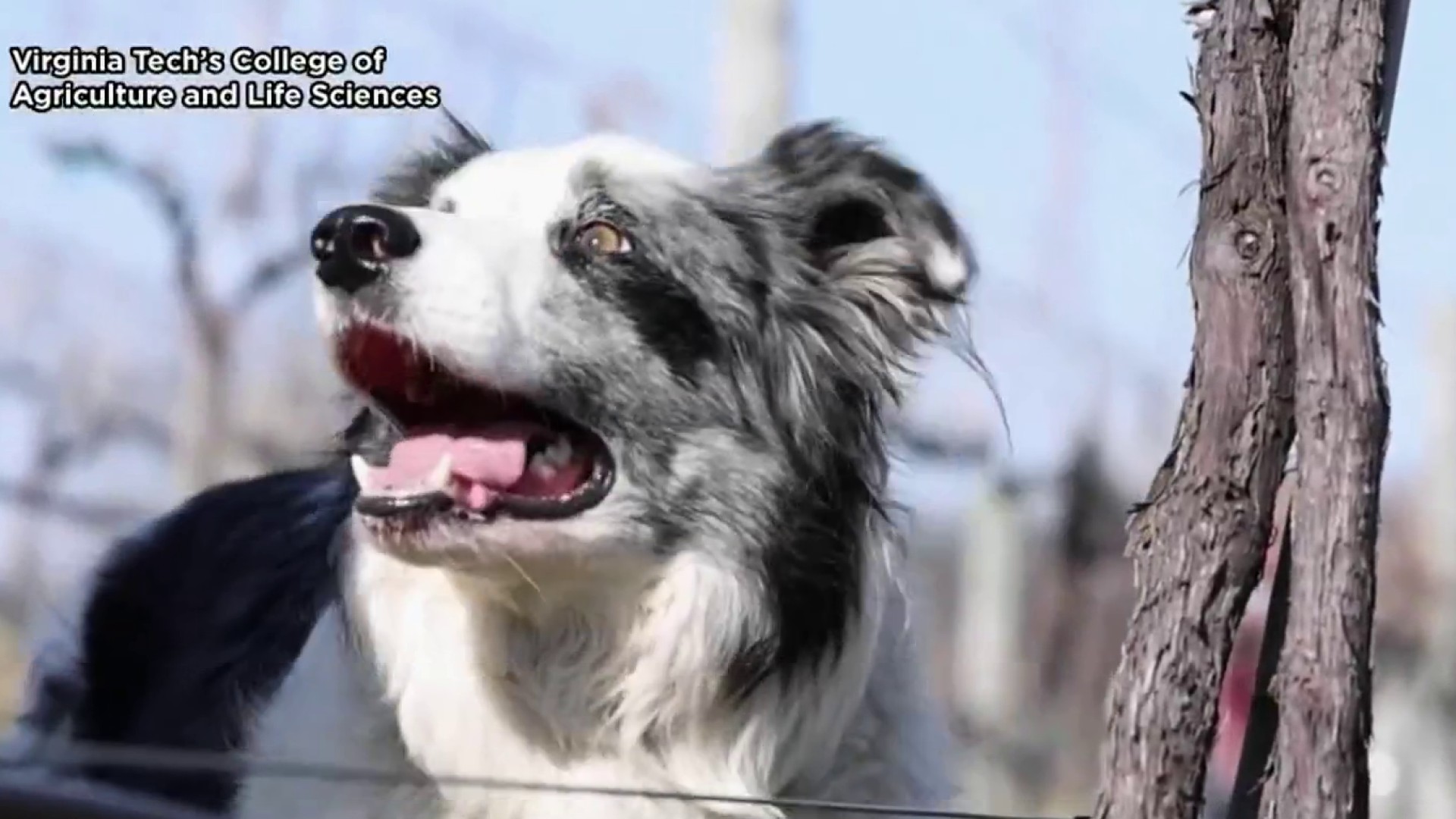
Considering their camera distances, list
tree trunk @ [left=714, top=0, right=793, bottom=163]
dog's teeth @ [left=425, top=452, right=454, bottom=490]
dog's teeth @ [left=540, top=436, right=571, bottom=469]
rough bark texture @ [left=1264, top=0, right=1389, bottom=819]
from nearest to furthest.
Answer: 1. rough bark texture @ [left=1264, top=0, right=1389, bottom=819]
2. dog's teeth @ [left=425, top=452, right=454, bottom=490]
3. dog's teeth @ [left=540, top=436, right=571, bottom=469]
4. tree trunk @ [left=714, top=0, right=793, bottom=163]

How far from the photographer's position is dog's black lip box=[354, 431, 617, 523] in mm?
2838

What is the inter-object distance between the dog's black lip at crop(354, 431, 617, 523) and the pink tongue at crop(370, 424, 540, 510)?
0.06 ft

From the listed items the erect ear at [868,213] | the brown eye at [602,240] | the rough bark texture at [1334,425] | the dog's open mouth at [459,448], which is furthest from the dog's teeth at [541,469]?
the rough bark texture at [1334,425]

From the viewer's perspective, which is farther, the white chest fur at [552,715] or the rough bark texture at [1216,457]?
the white chest fur at [552,715]

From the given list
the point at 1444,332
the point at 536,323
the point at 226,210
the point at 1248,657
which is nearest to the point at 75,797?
the point at 536,323

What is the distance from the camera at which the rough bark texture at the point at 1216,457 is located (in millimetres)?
1908

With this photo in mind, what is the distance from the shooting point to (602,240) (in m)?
3.11

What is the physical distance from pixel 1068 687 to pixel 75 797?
29.5 ft

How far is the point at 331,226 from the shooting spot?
9.11ft

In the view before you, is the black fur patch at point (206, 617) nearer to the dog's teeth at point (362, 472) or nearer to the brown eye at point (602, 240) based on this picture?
the dog's teeth at point (362, 472)

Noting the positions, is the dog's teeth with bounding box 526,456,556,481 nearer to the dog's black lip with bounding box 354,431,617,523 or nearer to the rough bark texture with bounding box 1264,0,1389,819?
the dog's black lip with bounding box 354,431,617,523

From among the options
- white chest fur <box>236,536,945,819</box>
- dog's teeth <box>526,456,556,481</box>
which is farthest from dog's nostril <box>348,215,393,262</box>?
white chest fur <box>236,536,945,819</box>

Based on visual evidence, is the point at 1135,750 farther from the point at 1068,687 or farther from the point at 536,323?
the point at 1068,687

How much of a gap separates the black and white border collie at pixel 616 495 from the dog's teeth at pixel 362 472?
0.03 feet
